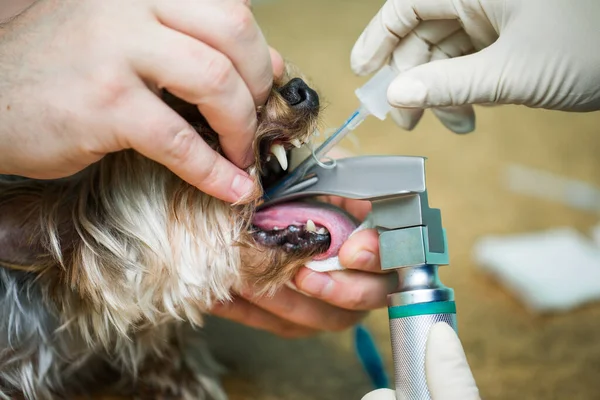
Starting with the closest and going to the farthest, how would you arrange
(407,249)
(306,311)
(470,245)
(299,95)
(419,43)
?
(407,249)
(299,95)
(419,43)
(306,311)
(470,245)

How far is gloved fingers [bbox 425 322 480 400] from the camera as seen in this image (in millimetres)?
804

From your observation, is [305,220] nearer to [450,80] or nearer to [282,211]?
[282,211]

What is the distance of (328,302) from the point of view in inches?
47.3

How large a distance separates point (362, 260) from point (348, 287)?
0.10 m

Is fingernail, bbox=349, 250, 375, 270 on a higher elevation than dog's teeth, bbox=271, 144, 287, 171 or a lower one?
lower

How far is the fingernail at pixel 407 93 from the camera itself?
3.09 feet

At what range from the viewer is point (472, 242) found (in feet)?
6.16

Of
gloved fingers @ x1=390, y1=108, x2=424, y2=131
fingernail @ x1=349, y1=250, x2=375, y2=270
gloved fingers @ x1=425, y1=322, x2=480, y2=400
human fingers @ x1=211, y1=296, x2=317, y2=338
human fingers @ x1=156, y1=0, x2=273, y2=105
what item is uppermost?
gloved fingers @ x1=390, y1=108, x2=424, y2=131

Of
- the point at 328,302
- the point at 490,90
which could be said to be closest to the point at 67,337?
the point at 328,302

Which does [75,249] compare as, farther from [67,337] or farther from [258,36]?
[258,36]

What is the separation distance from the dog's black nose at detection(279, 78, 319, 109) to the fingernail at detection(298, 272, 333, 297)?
280 mm

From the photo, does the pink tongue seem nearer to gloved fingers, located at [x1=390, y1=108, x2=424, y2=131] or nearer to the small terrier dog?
the small terrier dog

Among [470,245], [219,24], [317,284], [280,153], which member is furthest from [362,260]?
[470,245]

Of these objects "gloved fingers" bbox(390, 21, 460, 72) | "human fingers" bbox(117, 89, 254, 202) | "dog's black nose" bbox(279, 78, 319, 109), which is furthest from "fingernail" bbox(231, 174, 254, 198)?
"gloved fingers" bbox(390, 21, 460, 72)
